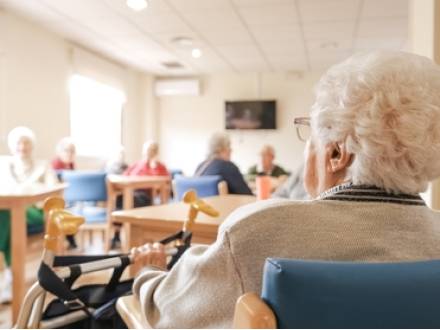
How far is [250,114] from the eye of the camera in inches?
266

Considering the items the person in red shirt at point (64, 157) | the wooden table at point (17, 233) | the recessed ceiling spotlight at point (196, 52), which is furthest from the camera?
the recessed ceiling spotlight at point (196, 52)

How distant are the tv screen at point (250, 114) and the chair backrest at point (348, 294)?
625cm

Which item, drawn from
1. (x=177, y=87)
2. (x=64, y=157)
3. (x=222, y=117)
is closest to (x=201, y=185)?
(x=64, y=157)

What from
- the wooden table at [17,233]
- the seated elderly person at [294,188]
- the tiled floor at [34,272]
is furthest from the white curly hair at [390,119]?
the tiled floor at [34,272]

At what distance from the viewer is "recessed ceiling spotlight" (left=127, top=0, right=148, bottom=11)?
3.64m

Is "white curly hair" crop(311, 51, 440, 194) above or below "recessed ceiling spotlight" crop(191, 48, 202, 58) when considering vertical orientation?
below

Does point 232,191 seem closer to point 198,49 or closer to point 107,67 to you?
point 198,49

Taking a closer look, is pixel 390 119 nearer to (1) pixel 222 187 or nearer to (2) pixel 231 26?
(1) pixel 222 187

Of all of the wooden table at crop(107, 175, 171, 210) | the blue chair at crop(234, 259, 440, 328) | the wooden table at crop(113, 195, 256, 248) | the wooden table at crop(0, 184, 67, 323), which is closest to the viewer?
the blue chair at crop(234, 259, 440, 328)

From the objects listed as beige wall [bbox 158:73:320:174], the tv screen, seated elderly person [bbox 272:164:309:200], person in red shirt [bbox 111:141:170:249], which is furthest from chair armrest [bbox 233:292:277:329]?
the tv screen

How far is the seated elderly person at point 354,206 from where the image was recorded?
0.62 meters

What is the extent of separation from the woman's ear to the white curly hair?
14mm

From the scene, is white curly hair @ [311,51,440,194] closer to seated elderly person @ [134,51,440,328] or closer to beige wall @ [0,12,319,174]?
seated elderly person @ [134,51,440,328]

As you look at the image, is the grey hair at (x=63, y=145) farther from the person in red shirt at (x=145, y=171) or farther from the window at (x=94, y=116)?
the person in red shirt at (x=145, y=171)
